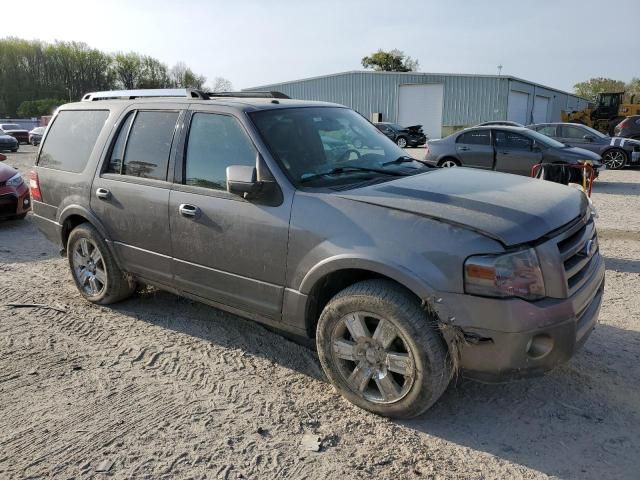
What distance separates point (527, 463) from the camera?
106 inches

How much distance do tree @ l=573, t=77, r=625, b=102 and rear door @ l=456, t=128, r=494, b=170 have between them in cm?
6921

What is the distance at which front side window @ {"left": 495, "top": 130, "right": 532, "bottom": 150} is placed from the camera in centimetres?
1267

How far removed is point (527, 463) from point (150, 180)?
3244 mm

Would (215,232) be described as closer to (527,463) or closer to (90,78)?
(527,463)

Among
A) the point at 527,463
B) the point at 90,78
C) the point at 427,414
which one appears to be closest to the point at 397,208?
the point at 427,414

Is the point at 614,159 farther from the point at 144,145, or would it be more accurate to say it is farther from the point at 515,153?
the point at 144,145

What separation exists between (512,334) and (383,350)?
0.73 m

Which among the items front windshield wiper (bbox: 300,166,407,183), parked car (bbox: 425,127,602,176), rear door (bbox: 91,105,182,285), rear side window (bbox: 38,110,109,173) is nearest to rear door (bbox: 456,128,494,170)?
parked car (bbox: 425,127,602,176)

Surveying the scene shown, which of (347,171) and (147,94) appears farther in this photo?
(147,94)

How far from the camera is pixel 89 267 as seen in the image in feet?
15.9

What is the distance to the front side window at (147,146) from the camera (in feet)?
13.2

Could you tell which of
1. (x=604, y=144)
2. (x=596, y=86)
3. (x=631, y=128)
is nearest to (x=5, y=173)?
(x=604, y=144)

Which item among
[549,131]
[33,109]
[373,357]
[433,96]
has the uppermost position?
[433,96]

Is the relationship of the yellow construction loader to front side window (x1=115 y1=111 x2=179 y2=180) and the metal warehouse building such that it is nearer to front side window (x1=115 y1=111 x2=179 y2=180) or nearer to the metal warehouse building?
the metal warehouse building
